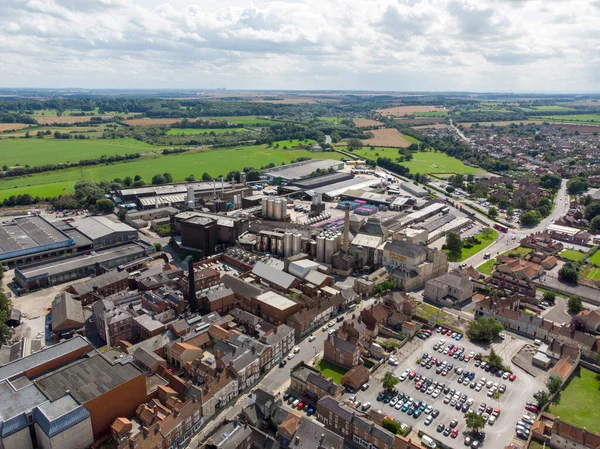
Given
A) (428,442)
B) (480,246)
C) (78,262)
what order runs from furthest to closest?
(480,246) → (78,262) → (428,442)

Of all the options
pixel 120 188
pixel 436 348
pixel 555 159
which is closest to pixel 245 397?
pixel 436 348

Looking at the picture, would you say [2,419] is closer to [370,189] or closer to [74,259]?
[74,259]

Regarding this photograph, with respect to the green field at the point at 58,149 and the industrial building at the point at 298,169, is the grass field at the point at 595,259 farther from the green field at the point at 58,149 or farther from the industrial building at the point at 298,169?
the green field at the point at 58,149

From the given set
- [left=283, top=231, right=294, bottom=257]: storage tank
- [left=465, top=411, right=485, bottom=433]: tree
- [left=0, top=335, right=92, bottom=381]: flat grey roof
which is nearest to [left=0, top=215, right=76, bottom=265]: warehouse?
[left=0, top=335, right=92, bottom=381]: flat grey roof

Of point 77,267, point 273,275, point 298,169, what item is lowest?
point 77,267

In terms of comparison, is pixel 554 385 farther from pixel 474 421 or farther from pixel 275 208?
pixel 275 208

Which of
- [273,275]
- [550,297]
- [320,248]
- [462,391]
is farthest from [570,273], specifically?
[273,275]
